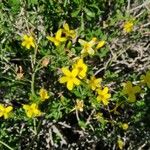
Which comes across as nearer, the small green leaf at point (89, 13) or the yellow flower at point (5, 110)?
the yellow flower at point (5, 110)

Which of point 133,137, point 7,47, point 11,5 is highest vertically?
point 11,5

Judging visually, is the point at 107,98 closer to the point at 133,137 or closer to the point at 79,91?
the point at 79,91

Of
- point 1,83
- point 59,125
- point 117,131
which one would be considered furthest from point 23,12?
point 117,131

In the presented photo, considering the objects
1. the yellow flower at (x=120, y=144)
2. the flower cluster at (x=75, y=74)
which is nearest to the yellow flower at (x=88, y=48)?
the flower cluster at (x=75, y=74)

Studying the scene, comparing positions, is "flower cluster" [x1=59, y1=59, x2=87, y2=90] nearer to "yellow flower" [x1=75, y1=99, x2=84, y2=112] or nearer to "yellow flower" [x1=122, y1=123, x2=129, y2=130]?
"yellow flower" [x1=75, y1=99, x2=84, y2=112]

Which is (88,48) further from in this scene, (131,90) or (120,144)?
(120,144)

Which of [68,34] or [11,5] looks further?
[11,5]

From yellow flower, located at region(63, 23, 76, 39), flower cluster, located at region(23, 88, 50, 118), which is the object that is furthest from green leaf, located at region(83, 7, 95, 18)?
flower cluster, located at region(23, 88, 50, 118)

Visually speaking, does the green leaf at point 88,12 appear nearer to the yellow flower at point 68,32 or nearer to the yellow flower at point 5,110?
the yellow flower at point 68,32

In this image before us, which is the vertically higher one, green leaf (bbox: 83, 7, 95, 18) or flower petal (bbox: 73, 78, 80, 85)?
green leaf (bbox: 83, 7, 95, 18)

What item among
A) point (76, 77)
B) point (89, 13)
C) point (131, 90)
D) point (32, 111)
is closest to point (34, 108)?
point (32, 111)

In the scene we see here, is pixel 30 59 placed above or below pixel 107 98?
above
